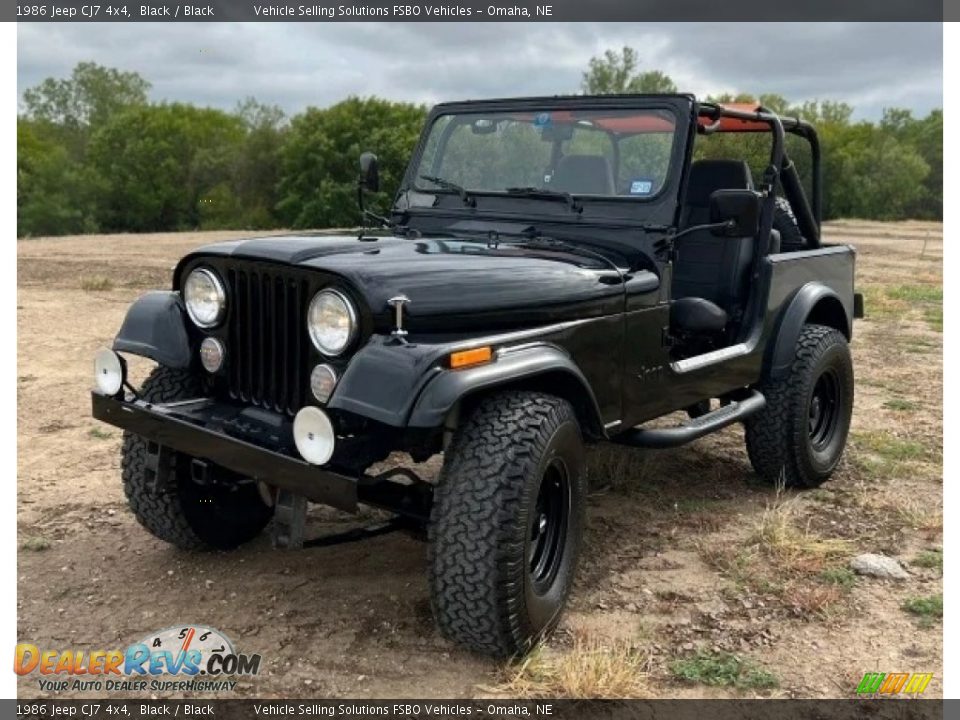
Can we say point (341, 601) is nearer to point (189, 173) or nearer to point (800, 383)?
point (800, 383)

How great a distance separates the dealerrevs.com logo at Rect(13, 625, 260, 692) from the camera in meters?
3.05

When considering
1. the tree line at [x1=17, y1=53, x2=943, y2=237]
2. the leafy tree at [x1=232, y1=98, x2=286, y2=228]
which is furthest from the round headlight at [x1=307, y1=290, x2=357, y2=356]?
the leafy tree at [x1=232, y1=98, x2=286, y2=228]

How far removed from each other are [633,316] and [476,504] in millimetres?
1259

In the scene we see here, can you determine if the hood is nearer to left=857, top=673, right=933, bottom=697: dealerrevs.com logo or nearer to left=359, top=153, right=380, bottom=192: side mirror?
left=359, top=153, right=380, bottom=192: side mirror

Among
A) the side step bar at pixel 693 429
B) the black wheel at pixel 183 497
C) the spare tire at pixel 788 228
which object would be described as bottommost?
the black wheel at pixel 183 497

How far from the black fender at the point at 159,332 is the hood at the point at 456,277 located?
0.86ft

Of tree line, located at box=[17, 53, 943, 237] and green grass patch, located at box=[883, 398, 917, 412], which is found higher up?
tree line, located at box=[17, 53, 943, 237]

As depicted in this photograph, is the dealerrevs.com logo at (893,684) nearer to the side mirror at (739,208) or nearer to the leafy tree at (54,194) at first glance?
the side mirror at (739,208)

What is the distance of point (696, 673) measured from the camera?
313 cm

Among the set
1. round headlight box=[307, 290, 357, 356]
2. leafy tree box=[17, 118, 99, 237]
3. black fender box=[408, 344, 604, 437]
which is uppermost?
leafy tree box=[17, 118, 99, 237]

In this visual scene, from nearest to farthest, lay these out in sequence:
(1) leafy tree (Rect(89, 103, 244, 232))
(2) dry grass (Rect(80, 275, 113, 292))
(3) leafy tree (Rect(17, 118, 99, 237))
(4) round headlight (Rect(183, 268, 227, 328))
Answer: (4) round headlight (Rect(183, 268, 227, 328)) → (2) dry grass (Rect(80, 275, 113, 292)) → (3) leafy tree (Rect(17, 118, 99, 237)) → (1) leafy tree (Rect(89, 103, 244, 232))

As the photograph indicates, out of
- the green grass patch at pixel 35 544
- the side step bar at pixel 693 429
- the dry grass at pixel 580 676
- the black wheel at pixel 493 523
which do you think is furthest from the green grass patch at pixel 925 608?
the green grass patch at pixel 35 544

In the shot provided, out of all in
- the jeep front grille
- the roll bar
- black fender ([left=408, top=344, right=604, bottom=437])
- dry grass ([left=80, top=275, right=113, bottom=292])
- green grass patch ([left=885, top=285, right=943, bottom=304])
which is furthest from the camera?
green grass patch ([left=885, top=285, right=943, bottom=304])

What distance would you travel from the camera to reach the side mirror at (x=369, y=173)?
4.98 metres
